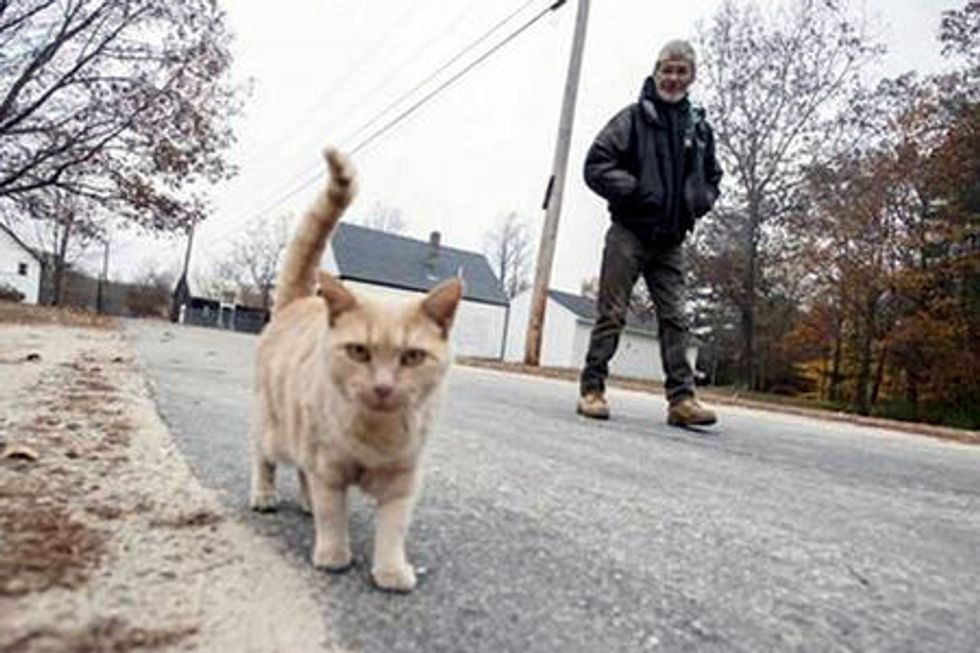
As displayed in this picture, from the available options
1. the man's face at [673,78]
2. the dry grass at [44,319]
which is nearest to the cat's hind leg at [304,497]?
the man's face at [673,78]

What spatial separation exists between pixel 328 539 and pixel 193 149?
18713 millimetres

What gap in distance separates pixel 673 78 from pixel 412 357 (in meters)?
4.15

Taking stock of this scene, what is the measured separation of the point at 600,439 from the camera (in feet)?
14.3

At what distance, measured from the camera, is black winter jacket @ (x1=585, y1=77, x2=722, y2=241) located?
5.38m

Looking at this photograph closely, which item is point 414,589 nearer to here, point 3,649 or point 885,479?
point 3,649

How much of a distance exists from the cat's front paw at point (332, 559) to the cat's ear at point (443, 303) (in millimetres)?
584

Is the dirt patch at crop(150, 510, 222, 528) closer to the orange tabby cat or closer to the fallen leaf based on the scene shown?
the orange tabby cat

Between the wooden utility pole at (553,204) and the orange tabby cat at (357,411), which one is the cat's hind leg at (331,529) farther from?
the wooden utility pole at (553,204)

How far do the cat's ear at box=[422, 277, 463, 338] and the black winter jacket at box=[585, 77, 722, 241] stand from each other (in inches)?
139

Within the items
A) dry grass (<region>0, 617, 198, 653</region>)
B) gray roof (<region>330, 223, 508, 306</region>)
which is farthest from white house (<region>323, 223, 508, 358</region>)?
dry grass (<region>0, 617, 198, 653</region>)

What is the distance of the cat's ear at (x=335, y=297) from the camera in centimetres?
187

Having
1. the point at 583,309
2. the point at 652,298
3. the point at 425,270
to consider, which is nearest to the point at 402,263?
the point at 425,270

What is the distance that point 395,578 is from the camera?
1.54 meters

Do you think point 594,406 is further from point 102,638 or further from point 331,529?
point 102,638
